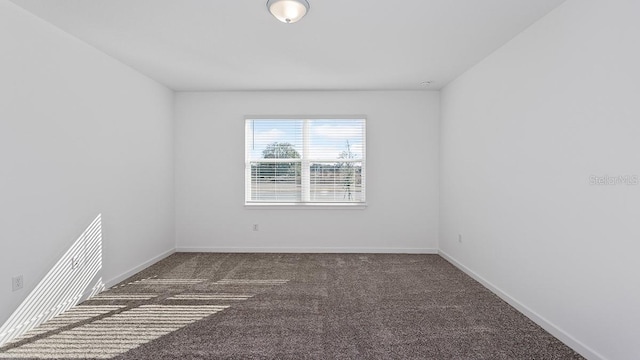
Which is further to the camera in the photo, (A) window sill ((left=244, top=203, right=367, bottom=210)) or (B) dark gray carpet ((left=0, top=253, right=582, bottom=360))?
Answer: (A) window sill ((left=244, top=203, right=367, bottom=210))

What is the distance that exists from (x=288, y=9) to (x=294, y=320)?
8.17ft

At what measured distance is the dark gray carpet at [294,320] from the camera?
7.44ft

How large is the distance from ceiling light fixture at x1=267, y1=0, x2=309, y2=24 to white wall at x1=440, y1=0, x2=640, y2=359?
195cm

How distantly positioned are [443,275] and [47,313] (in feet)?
13.2

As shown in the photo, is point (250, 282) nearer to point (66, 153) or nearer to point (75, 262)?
point (75, 262)

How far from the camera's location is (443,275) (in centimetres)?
396

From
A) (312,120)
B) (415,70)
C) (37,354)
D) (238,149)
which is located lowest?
(37,354)

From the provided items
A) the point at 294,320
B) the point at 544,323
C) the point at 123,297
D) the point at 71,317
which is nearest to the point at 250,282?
the point at 294,320

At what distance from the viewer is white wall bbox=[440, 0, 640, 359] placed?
1925 mm

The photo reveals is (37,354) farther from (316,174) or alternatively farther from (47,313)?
(316,174)

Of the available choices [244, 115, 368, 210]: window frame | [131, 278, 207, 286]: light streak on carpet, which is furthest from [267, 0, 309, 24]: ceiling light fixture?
[131, 278, 207, 286]: light streak on carpet

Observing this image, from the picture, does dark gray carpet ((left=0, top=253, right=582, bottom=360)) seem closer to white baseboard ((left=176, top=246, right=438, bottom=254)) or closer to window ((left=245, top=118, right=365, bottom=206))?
white baseboard ((left=176, top=246, right=438, bottom=254))

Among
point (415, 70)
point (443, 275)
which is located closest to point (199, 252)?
point (443, 275)

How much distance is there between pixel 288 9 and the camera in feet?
7.91
